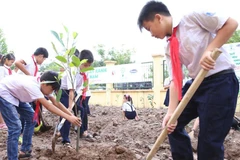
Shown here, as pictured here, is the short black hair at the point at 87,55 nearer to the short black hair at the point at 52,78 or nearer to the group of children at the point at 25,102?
the group of children at the point at 25,102

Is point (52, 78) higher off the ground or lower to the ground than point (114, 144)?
higher

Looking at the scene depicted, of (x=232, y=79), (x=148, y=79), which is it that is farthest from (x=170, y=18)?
(x=148, y=79)

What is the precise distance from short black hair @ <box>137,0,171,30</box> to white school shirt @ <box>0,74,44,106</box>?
147 centimetres

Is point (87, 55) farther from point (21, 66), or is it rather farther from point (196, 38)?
point (196, 38)

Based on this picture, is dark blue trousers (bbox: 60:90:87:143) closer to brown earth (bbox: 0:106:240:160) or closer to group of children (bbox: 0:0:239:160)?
brown earth (bbox: 0:106:240:160)

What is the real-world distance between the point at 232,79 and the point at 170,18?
0.61 m

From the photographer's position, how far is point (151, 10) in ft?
7.23

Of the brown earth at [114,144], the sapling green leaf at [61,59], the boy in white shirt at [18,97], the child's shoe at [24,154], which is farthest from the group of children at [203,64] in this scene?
the child's shoe at [24,154]

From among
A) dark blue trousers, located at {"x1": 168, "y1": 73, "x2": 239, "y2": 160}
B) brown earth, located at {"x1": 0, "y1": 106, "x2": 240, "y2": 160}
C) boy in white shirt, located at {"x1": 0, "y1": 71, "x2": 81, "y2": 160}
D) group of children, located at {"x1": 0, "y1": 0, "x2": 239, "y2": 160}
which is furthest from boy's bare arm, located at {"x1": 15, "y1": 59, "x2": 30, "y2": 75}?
dark blue trousers, located at {"x1": 168, "y1": 73, "x2": 239, "y2": 160}

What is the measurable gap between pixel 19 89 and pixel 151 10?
1.78 metres

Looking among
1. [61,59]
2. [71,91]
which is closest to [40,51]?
[71,91]

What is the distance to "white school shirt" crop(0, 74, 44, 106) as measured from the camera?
3.18 meters

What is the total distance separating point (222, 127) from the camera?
85.4 inches

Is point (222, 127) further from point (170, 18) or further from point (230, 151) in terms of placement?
point (230, 151)
